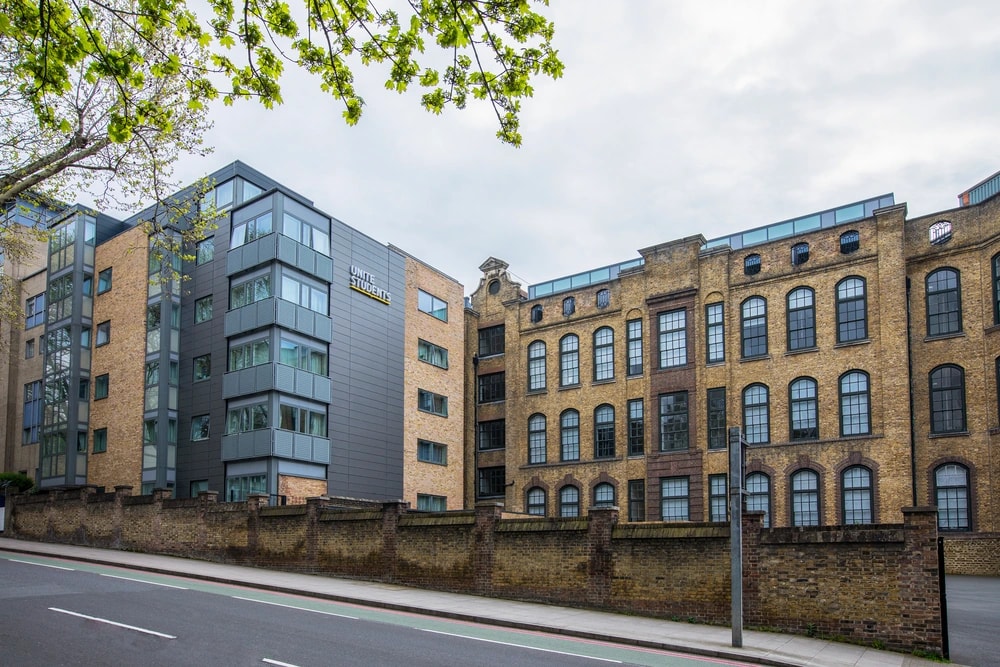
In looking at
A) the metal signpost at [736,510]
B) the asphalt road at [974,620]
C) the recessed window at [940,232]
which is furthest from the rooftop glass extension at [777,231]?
the metal signpost at [736,510]

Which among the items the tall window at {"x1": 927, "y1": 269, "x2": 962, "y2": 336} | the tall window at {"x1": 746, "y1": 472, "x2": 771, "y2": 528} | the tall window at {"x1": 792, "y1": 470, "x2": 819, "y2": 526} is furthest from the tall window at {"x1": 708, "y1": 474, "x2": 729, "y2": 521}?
the tall window at {"x1": 927, "y1": 269, "x2": 962, "y2": 336}

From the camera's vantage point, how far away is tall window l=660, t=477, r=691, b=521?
37.3 meters

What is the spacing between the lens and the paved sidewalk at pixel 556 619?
15.2 m

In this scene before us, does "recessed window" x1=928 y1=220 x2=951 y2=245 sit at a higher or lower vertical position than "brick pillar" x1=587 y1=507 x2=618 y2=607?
higher

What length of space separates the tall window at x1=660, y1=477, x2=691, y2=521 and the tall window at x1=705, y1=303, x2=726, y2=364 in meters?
5.47

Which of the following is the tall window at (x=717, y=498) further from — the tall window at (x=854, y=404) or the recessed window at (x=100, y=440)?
the recessed window at (x=100, y=440)

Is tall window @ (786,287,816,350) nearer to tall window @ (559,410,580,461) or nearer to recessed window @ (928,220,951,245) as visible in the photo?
recessed window @ (928,220,951,245)

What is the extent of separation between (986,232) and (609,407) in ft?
56.6

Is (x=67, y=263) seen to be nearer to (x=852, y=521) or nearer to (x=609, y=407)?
(x=609, y=407)

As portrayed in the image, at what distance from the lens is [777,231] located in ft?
125

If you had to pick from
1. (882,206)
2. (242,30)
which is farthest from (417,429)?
(242,30)

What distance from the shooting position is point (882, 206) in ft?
117

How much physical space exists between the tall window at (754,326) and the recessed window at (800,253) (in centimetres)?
213

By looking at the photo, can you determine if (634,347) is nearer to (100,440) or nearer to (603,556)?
(603,556)
